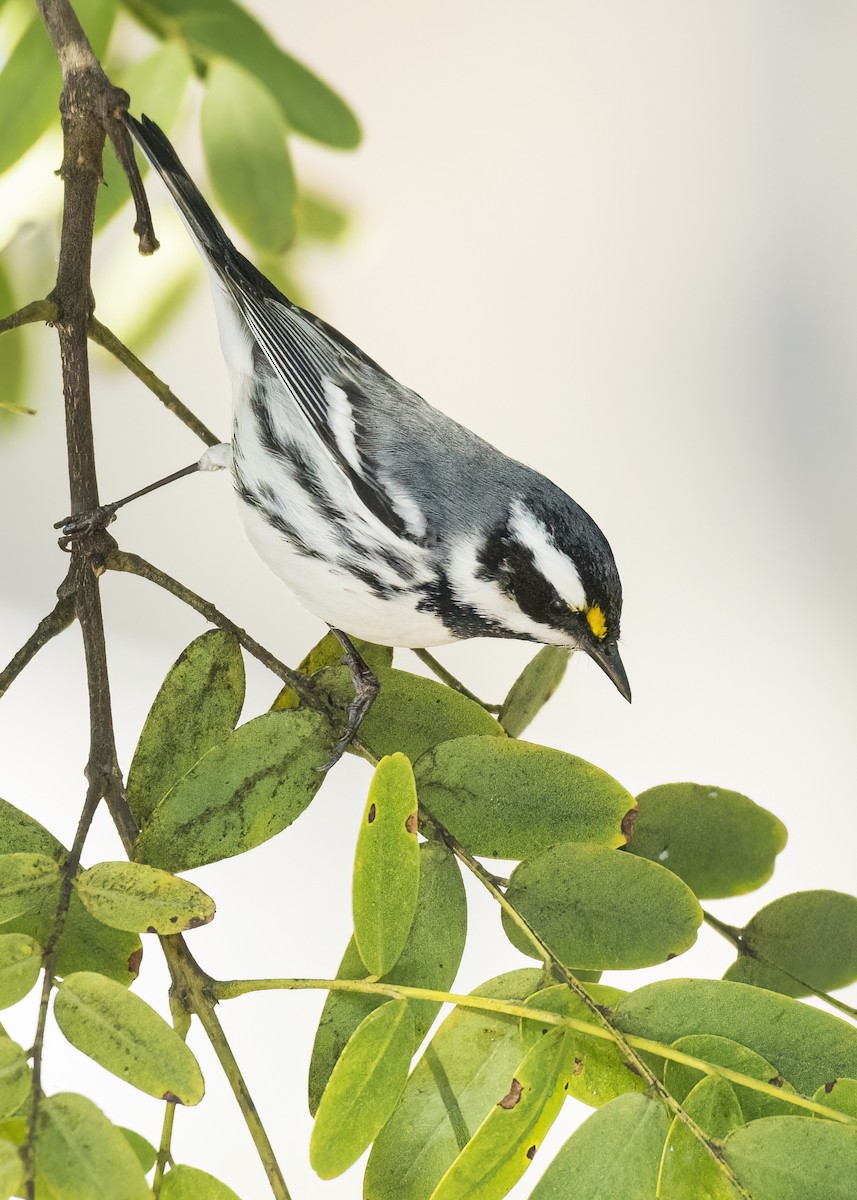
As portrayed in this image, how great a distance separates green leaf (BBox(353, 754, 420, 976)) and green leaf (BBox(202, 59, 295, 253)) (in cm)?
48

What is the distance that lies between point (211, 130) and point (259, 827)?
478 millimetres

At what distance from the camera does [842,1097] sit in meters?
0.31

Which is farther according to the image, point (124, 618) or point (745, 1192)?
point (124, 618)

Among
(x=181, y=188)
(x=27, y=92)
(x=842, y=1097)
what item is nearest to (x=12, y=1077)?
(x=842, y=1097)

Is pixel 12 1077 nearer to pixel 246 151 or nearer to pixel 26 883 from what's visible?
pixel 26 883

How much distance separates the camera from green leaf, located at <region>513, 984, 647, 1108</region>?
33 cm

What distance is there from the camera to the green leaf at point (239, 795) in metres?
0.37

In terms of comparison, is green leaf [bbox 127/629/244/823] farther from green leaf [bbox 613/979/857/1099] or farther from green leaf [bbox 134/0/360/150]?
green leaf [bbox 134/0/360/150]

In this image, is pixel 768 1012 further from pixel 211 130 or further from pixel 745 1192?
pixel 211 130

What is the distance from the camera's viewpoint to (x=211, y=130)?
0.66 meters

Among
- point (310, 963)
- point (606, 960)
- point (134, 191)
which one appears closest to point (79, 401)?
point (134, 191)

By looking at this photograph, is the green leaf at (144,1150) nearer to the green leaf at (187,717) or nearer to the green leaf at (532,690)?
the green leaf at (187,717)

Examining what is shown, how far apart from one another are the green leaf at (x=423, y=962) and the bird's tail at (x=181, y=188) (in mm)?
371

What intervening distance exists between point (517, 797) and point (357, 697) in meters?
0.08
